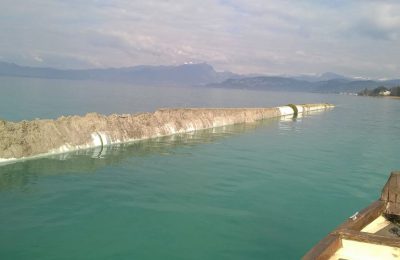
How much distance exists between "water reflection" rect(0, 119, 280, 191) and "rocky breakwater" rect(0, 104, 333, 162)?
1.69 ft

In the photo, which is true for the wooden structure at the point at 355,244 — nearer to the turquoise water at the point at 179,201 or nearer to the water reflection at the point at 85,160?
the turquoise water at the point at 179,201

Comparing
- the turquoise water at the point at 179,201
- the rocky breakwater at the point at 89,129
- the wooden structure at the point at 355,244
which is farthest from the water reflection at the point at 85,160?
the wooden structure at the point at 355,244

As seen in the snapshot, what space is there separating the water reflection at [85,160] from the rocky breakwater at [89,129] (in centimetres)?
52

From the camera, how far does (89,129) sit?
2280 centimetres

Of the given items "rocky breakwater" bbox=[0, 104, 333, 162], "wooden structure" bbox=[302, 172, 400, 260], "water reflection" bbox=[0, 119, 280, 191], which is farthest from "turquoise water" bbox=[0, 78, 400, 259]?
"wooden structure" bbox=[302, 172, 400, 260]

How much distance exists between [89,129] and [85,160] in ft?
11.9

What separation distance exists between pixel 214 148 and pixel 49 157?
10.4 m

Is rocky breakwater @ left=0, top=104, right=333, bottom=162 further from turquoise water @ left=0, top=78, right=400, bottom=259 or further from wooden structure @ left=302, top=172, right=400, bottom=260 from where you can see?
wooden structure @ left=302, top=172, right=400, bottom=260

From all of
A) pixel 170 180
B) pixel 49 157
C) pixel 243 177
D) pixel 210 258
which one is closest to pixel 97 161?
pixel 49 157

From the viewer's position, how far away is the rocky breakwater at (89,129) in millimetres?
18242

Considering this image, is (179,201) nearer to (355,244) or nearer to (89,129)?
(355,244)

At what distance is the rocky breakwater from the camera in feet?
59.8

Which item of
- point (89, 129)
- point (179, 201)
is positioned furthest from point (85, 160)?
point (179, 201)

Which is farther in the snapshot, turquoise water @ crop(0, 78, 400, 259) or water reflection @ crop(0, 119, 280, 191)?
water reflection @ crop(0, 119, 280, 191)
